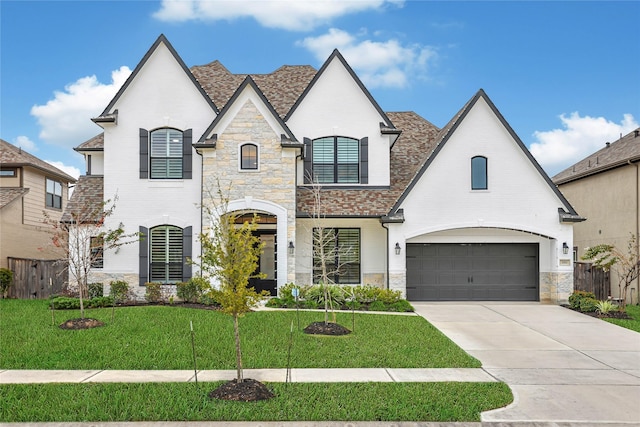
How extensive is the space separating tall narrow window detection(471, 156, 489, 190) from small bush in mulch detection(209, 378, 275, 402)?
14.0 metres

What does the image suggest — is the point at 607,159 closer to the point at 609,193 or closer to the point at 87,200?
the point at 609,193

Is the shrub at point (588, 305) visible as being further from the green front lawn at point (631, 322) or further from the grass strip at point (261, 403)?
the grass strip at point (261, 403)

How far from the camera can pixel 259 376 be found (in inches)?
356

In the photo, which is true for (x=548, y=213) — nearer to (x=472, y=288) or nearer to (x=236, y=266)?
(x=472, y=288)

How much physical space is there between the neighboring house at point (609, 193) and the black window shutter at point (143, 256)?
65.8 feet

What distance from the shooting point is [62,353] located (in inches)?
424

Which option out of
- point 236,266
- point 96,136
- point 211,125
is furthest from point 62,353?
point 96,136

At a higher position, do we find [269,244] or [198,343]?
[269,244]

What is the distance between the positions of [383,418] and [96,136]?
19.8 meters

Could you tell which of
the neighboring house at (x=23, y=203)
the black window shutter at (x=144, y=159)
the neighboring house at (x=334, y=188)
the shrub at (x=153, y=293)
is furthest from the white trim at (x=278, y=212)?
the neighboring house at (x=23, y=203)

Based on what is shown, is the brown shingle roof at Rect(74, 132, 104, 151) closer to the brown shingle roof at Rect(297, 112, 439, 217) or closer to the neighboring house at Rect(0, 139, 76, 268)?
the neighboring house at Rect(0, 139, 76, 268)

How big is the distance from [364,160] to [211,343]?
38.0 feet

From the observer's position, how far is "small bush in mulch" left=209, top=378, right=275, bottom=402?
25.5 feet

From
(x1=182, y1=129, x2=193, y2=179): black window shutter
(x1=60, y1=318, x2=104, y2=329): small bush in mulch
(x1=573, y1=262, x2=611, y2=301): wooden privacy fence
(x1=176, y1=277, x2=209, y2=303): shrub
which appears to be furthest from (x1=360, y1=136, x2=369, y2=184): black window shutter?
(x1=60, y1=318, x2=104, y2=329): small bush in mulch
